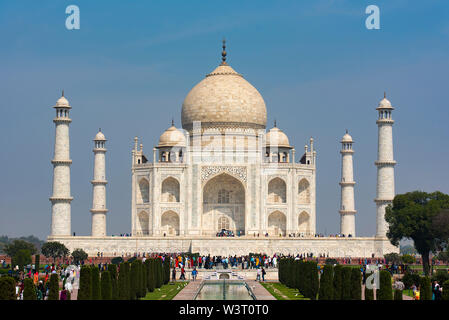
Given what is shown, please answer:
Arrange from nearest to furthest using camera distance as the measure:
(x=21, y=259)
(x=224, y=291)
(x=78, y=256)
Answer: (x=224, y=291) → (x=21, y=259) → (x=78, y=256)

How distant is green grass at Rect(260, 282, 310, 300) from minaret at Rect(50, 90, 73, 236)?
584 inches

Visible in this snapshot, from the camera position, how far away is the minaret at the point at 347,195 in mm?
44281

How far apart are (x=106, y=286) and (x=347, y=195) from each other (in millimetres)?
27250

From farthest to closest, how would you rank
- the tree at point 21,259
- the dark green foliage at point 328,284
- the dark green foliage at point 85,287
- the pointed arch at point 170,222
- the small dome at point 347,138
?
the small dome at point 347,138, the pointed arch at point 170,222, the tree at point 21,259, the dark green foliage at point 328,284, the dark green foliage at point 85,287

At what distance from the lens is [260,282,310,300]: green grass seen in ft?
74.2

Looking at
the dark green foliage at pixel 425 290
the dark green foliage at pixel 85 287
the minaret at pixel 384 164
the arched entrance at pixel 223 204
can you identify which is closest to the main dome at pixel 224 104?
the arched entrance at pixel 223 204

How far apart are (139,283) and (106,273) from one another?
13.2ft

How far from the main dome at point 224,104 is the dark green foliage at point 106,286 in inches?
1025

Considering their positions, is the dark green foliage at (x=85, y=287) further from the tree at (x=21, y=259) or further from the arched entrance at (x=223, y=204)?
the arched entrance at (x=223, y=204)

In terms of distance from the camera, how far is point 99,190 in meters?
43.6

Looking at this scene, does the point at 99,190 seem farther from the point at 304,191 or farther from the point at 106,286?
the point at 106,286

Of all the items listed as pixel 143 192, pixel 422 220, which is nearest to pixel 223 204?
pixel 143 192

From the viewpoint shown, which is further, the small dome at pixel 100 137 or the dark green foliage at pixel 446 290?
the small dome at pixel 100 137
